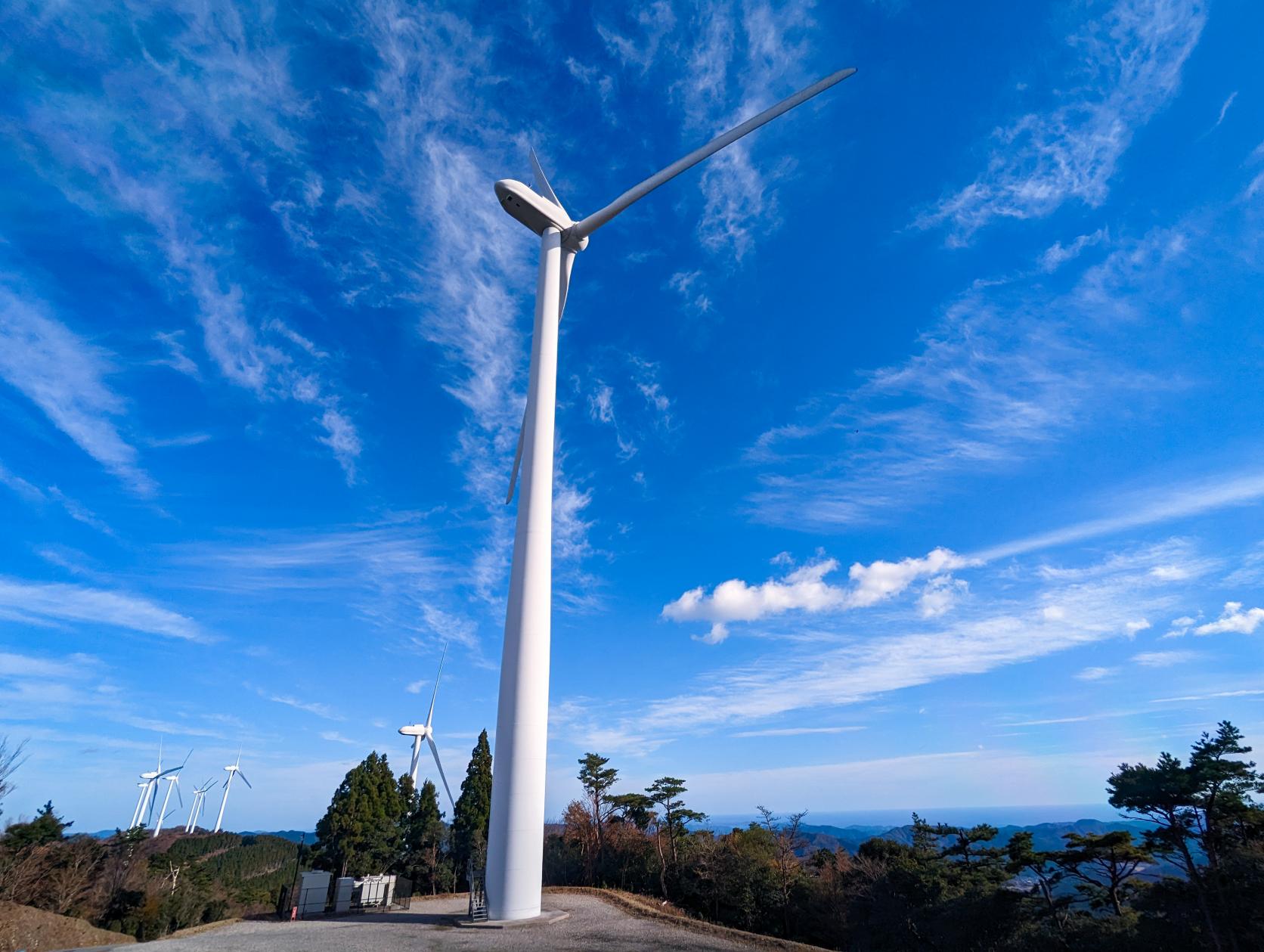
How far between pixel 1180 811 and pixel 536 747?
872 inches

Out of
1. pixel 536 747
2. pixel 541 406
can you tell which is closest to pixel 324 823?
pixel 536 747

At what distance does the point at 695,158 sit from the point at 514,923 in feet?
85.6

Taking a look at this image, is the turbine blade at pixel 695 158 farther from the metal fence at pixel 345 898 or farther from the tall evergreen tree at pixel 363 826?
the tall evergreen tree at pixel 363 826

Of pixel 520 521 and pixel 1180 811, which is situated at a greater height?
pixel 520 521

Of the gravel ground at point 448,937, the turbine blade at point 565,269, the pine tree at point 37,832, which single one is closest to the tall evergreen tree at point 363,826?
the pine tree at point 37,832

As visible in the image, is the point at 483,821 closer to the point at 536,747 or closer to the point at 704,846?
the point at 704,846

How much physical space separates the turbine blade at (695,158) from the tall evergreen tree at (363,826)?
4263cm

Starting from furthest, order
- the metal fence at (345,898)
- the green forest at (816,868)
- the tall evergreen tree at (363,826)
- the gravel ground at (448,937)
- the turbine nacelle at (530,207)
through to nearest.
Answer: the tall evergreen tree at (363,826) < the turbine nacelle at (530,207) < the metal fence at (345,898) < the green forest at (816,868) < the gravel ground at (448,937)

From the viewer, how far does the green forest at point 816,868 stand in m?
20.4

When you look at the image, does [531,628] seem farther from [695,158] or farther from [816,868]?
[816,868]

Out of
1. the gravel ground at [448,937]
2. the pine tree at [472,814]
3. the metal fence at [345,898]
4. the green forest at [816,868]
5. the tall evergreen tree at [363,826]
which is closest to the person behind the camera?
the gravel ground at [448,937]

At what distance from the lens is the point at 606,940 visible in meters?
15.5

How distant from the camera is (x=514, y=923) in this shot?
17422 millimetres

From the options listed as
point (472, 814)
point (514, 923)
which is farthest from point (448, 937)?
point (472, 814)
